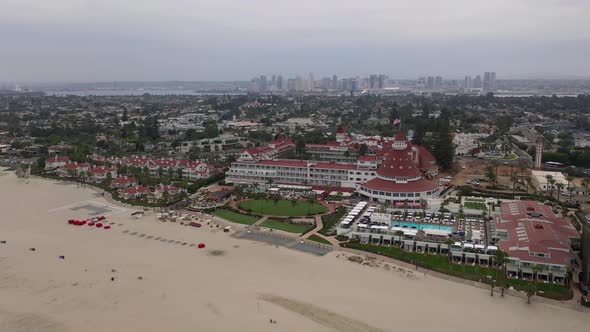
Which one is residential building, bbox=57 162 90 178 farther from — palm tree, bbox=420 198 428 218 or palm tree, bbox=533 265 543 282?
palm tree, bbox=533 265 543 282

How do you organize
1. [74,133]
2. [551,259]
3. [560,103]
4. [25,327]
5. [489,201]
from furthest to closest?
[560,103] → [74,133] → [489,201] → [551,259] → [25,327]

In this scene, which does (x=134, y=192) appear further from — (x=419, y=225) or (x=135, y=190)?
(x=419, y=225)

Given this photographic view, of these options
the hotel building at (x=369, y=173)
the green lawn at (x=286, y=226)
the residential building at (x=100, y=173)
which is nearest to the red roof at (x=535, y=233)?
the hotel building at (x=369, y=173)

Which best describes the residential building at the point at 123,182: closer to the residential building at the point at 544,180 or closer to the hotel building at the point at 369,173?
the hotel building at the point at 369,173

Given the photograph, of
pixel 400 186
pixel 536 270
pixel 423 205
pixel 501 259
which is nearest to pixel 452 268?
pixel 501 259

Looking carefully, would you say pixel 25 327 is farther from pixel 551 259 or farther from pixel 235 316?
pixel 551 259

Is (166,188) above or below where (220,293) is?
above

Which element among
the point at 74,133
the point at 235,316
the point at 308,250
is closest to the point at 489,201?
the point at 308,250

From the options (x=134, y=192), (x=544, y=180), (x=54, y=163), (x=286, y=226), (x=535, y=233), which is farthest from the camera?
(x=54, y=163)
